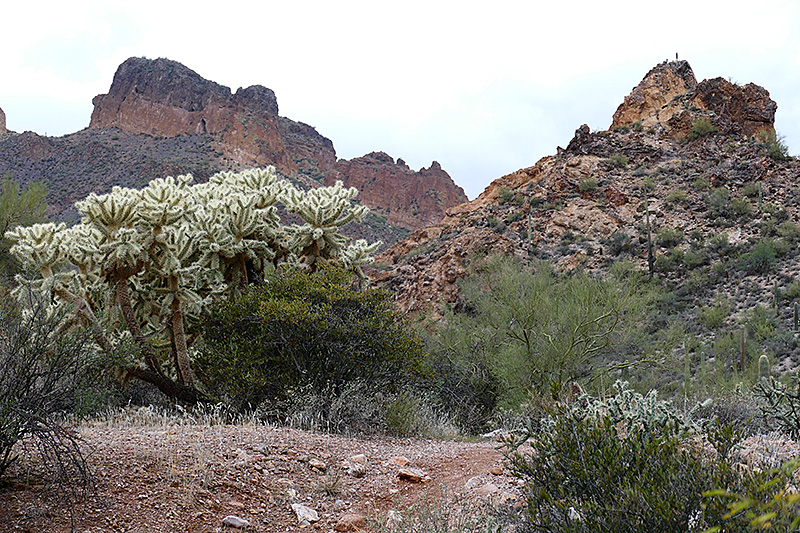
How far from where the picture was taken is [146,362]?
902 centimetres

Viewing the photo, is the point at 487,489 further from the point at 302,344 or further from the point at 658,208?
the point at 658,208

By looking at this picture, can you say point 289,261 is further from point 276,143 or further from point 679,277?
point 276,143

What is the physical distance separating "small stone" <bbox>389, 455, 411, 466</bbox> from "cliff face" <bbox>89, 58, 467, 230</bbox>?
204ft

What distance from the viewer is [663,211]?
84.3ft

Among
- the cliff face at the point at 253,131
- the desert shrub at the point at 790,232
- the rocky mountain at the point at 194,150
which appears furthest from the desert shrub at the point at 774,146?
the cliff face at the point at 253,131

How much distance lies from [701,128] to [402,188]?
190 ft

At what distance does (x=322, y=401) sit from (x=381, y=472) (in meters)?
1.78

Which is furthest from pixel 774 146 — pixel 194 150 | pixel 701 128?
pixel 194 150

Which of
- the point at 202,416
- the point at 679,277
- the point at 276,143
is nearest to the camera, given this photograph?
the point at 202,416

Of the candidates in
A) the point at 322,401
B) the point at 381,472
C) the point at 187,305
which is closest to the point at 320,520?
the point at 381,472

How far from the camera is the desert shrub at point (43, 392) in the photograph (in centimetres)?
398

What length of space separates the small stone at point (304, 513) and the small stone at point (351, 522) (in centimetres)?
19

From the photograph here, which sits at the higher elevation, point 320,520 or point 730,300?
point 730,300

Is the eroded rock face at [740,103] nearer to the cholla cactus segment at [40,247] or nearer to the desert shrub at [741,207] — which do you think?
the desert shrub at [741,207]
